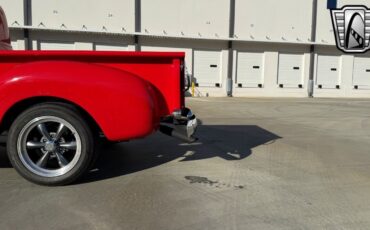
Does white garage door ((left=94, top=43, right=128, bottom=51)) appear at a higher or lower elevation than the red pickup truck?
A: higher

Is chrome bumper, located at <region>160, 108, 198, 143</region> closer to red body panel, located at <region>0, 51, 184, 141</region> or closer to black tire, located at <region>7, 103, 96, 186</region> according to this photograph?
red body panel, located at <region>0, 51, 184, 141</region>

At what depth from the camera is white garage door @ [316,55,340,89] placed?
2647cm

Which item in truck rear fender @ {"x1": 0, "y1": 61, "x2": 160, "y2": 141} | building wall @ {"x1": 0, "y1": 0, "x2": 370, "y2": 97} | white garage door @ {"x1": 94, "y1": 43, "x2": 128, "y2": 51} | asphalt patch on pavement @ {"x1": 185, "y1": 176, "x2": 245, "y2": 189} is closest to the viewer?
truck rear fender @ {"x1": 0, "y1": 61, "x2": 160, "y2": 141}

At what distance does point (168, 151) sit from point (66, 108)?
2491 mm

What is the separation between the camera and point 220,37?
24.3m

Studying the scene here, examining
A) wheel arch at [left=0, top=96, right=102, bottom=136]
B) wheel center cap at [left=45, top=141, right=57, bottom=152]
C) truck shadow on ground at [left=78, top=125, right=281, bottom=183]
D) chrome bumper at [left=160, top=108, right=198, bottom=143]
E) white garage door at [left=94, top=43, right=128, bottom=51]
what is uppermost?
white garage door at [left=94, top=43, right=128, bottom=51]

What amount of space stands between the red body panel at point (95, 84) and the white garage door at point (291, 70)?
22.4 meters

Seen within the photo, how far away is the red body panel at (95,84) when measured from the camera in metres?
4.04

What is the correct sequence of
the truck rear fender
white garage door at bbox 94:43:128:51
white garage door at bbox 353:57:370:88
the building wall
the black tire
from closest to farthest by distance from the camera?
the truck rear fender, the black tire, the building wall, white garage door at bbox 94:43:128:51, white garage door at bbox 353:57:370:88

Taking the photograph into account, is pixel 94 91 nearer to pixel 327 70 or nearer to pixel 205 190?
pixel 205 190

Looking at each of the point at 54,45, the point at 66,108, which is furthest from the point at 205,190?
the point at 54,45

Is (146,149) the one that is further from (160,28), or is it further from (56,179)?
(160,28)

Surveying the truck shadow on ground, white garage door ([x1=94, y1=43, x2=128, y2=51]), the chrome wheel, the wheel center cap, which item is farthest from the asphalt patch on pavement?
white garage door ([x1=94, y1=43, x2=128, y2=51])

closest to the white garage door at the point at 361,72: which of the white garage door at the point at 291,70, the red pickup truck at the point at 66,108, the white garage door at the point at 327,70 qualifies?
the white garage door at the point at 327,70
